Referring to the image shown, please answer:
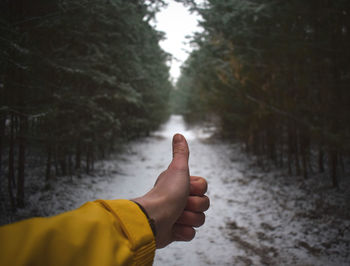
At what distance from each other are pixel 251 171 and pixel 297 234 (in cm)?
438

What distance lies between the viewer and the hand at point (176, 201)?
A: 1.31m

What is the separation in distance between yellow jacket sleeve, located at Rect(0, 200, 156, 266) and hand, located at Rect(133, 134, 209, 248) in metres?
0.23

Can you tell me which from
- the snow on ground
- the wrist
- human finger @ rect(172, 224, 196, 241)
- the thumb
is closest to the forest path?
the snow on ground

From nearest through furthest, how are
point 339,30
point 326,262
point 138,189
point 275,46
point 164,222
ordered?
1. point 164,222
2. point 326,262
3. point 339,30
4. point 275,46
5. point 138,189

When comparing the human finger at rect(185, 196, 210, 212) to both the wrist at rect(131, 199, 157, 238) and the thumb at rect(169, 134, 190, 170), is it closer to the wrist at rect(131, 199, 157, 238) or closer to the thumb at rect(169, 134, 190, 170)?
the thumb at rect(169, 134, 190, 170)

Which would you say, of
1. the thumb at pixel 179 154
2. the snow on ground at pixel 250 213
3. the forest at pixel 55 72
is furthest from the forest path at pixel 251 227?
the thumb at pixel 179 154

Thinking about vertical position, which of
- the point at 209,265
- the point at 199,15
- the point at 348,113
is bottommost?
the point at 209,265

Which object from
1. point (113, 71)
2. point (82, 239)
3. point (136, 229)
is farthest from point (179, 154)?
point (113, 71)

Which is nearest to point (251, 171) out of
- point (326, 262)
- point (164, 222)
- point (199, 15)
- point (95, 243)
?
point (326, 262)

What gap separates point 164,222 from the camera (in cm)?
133

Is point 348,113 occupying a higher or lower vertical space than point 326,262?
higher

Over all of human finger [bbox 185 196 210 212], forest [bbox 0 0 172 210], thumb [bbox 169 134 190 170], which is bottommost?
human finger [bbox 185 196 210 212]

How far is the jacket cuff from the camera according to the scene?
38.8 inches

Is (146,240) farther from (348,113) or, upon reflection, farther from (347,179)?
(347,179)
